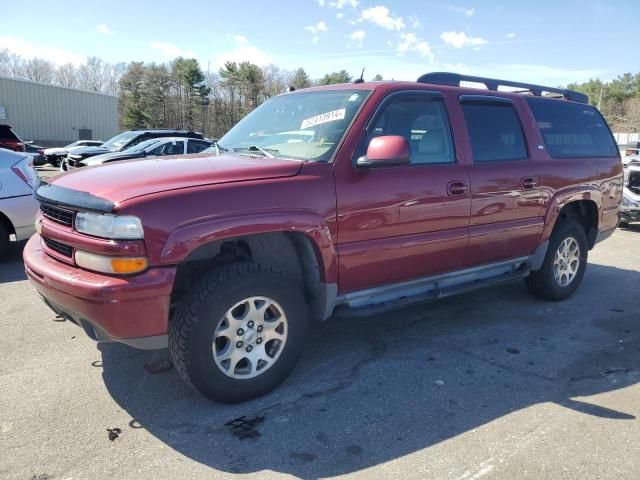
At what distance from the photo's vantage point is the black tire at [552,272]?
16.8 ft

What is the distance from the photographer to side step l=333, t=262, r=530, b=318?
359 cm

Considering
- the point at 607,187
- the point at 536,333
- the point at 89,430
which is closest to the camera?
the point at 89,430

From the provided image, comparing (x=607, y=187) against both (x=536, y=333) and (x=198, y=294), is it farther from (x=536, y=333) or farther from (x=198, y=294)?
(x=198, y=294)

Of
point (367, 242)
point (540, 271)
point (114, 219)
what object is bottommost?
point (540, 271)

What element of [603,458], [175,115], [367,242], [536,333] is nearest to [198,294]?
[367,242]

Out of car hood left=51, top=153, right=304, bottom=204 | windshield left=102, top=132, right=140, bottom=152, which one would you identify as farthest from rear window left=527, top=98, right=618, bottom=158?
windshield left=102, top=132, right=140, bottom=152

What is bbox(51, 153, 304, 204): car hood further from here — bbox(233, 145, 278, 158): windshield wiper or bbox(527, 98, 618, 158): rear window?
bbox(527, 98, 618, 158): rear window

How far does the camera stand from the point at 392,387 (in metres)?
3.42

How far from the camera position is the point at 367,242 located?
351 centimetres

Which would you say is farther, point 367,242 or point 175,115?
point 175,115

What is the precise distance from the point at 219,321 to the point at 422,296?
5.56 feet

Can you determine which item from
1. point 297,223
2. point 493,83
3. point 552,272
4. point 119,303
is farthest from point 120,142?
point 119,303

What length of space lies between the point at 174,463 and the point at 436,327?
2662mm

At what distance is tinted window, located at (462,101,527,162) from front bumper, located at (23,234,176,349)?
2724 mm
